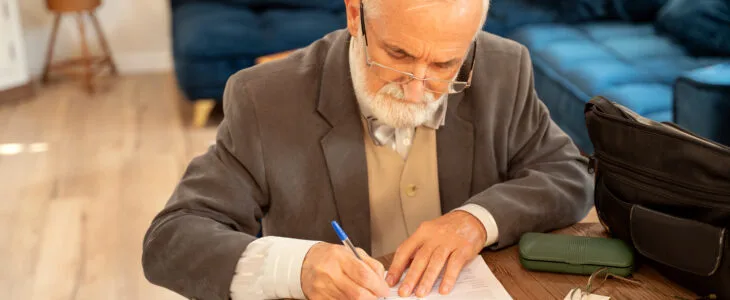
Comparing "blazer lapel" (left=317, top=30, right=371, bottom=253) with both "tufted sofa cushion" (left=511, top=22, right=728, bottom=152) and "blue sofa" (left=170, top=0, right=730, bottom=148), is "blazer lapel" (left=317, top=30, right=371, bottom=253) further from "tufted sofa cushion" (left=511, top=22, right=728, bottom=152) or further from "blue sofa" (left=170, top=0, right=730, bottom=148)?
"tufted sofa cushion" (left=511, top=22, right=728, bottom=152)

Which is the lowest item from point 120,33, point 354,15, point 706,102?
point 120,33

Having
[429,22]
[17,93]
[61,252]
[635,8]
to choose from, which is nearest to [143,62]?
[17,93]

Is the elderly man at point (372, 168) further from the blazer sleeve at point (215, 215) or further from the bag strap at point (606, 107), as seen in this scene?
the bag strap at point (606, 107)

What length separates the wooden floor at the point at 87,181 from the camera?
9.96 feet

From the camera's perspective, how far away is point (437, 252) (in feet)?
4.53

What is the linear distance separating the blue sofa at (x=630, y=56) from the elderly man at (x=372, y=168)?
1.38 m

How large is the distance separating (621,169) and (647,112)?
6.28 ft

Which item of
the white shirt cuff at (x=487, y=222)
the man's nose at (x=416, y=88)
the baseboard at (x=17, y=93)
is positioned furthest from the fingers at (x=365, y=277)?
the baseboard at (x=17, y=93)

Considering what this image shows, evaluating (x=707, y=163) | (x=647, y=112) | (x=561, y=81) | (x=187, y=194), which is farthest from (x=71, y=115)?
(x=707, y=163)

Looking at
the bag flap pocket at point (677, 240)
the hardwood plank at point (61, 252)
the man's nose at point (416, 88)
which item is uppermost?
the man's nose at point (416, 88)

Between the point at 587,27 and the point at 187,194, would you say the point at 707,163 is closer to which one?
the point at 187,194

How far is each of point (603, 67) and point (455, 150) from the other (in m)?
2.07

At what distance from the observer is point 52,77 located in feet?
17.4

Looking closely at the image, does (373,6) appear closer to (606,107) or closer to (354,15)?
(354,15)
